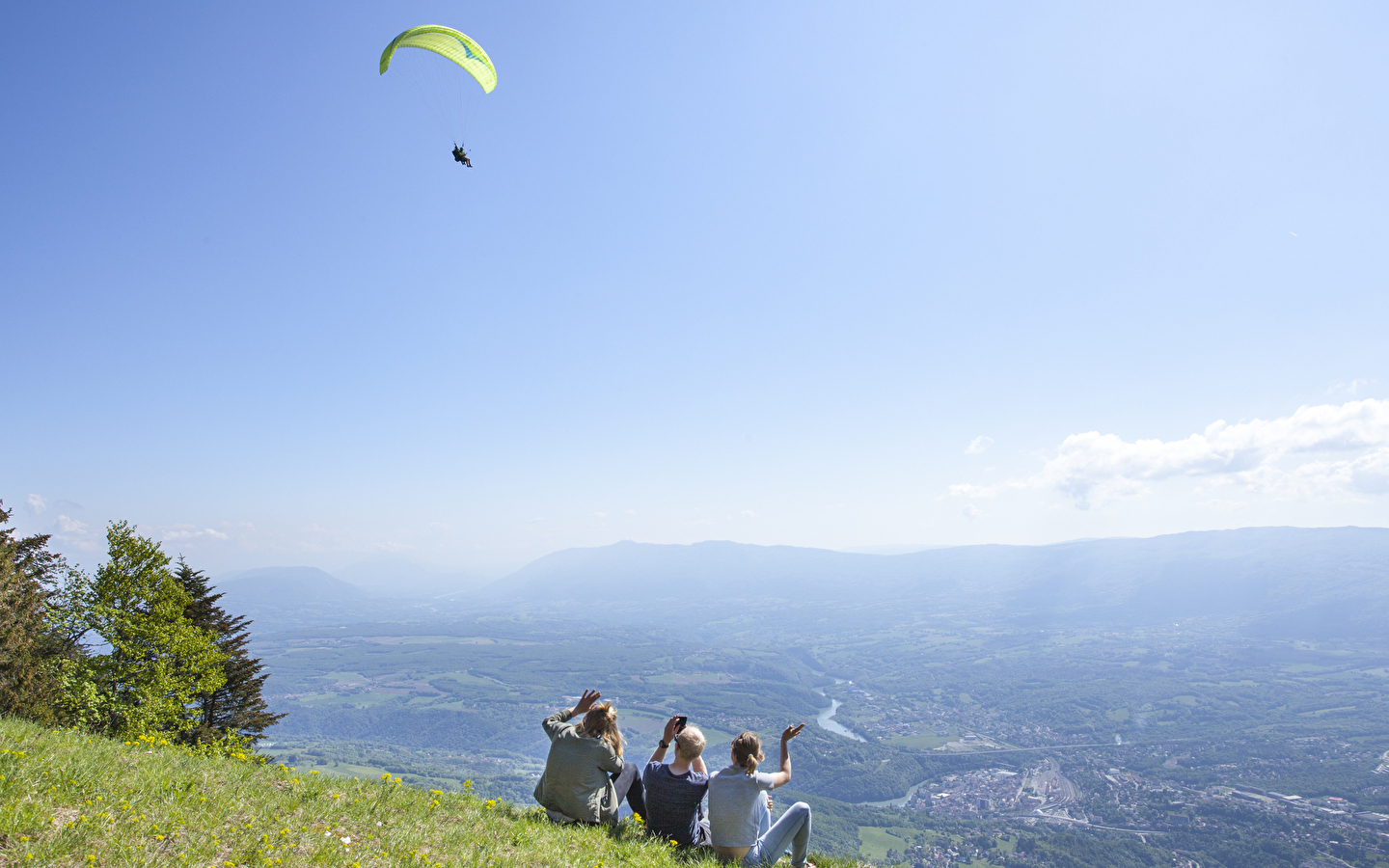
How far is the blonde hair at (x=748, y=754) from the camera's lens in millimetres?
6016

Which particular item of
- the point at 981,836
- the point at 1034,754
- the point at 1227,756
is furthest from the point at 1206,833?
the point at 1227,756

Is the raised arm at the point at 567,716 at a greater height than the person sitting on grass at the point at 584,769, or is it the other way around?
the raised arm at the point at 567,716

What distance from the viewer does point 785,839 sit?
20.5ft

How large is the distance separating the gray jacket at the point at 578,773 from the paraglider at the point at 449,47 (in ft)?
53.4

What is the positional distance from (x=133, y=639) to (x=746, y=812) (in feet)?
80.0

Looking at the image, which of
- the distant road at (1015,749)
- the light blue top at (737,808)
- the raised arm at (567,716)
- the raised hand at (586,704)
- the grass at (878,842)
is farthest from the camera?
the distant road at (1015,749)

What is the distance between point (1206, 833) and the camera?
244ft

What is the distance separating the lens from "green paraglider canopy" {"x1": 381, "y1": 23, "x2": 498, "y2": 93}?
1438 cm

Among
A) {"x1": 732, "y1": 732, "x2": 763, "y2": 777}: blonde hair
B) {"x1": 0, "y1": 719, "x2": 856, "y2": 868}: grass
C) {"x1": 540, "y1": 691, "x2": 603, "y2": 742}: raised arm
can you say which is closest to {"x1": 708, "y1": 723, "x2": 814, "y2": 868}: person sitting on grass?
{"x1": 732, "y1": 732, "x2": 763, "y2": 777}: blonde hair

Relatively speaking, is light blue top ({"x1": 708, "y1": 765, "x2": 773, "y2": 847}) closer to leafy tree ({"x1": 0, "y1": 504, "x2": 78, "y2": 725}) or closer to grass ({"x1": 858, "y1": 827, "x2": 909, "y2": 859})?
leafy tree ({"x1": 0, "y1": 504, "x2": 78, "y2": 725})

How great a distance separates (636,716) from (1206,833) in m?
111

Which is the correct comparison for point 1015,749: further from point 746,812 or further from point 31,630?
point 31,630

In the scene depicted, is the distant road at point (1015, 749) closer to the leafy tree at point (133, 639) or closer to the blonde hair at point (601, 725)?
the leafy tree at point (133, 639)

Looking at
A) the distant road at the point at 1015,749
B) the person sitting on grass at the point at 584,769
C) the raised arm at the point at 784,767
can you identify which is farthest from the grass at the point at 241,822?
the distant road at the point at 1015,749
